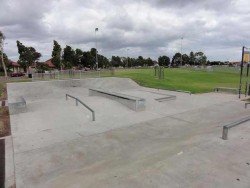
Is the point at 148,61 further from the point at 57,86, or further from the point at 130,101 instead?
the point at 130,101

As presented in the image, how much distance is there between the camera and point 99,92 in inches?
629

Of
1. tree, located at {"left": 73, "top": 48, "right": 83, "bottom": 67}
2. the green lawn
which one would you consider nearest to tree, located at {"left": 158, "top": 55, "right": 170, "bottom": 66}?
tree, located at {"left": 73, "top": 48, "right": 83, "bottom": 67}

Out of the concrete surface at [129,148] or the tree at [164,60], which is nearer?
the concrete surface at [129,148]

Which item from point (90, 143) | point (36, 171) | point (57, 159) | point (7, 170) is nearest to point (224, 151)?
point (90, 143)

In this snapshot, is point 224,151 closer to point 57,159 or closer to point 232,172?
point 232,172

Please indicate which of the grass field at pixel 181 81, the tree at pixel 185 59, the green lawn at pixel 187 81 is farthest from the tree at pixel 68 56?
the tree at pixel 185 59

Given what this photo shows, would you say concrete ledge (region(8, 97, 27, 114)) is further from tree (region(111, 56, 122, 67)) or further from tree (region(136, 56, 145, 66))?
tree (region(136, 56, 145, 66))

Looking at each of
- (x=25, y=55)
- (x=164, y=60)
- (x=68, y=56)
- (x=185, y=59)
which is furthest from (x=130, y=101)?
(x=185, y=59)

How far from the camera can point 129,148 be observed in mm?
6641

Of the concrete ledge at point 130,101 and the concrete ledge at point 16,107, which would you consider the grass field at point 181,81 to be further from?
the concrete ledge at point 16,107

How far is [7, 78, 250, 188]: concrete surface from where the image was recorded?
483cm

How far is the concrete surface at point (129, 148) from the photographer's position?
15.9 feet

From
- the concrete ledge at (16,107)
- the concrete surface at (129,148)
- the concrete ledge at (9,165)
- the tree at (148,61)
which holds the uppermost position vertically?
the tree at (148,61)

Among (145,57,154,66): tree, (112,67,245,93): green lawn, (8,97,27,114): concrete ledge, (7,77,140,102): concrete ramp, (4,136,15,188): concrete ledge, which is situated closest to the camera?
(4,136,15,188): concrete ledge
